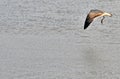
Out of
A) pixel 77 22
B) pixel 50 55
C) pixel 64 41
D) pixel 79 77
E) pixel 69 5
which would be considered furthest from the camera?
pixel 69 5

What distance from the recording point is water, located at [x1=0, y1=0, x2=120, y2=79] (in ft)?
33.4

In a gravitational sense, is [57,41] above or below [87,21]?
below

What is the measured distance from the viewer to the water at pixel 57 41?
33.4 feet

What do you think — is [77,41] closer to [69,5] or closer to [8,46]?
[8,46]

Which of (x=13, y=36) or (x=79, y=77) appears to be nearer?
(x=79, y=77)

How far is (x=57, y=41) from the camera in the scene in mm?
11766

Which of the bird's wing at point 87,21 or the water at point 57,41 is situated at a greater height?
the bird's wing at point 87,21

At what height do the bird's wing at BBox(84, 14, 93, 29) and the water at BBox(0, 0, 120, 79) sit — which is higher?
the bird's wing at BBox(84, 14, 93, 29)

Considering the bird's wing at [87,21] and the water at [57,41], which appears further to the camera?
the bird's wing at [87,21]

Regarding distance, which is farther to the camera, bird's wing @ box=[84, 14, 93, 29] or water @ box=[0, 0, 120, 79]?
bird's wing @ box=[84, 14, 93, 29]

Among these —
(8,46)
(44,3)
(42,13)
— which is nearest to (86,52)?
(8,46)

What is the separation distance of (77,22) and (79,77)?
3.43 m

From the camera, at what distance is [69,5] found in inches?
575

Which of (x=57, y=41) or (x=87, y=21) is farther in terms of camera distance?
(x=87, y=21)
